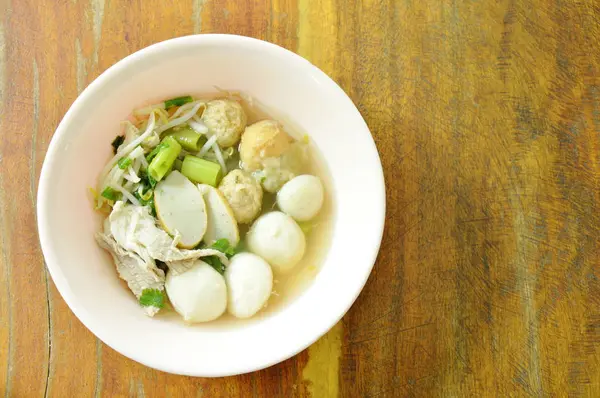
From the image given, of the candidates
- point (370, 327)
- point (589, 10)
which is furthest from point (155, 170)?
point (589, 10)

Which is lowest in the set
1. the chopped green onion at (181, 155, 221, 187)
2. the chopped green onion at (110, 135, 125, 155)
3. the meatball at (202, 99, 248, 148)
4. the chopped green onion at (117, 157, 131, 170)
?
the chopped green onion at (181, 155, 221, 187)

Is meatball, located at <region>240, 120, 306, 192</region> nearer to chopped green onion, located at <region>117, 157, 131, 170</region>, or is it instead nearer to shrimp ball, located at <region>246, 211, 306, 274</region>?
shrimp ball, located at <region>246, 211, 306, 274</region>

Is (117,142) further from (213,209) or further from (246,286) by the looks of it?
(246,286)

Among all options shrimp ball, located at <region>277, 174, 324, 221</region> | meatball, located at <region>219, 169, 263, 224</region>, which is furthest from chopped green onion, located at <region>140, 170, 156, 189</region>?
shrimp ball, located at <region>277, 174, 324, 221</region>

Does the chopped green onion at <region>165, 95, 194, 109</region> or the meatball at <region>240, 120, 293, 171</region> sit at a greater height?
the chopped green onion at <region>165, 95, 194, 109</region>

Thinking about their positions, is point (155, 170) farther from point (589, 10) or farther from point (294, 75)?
point (589, 10)

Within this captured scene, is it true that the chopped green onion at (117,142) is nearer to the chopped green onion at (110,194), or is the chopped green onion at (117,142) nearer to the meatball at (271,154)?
the chopped green onion at (110,194)

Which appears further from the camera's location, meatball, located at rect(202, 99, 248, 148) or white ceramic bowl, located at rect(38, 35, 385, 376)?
meatball, located at rect(202, 99, 248, 148)

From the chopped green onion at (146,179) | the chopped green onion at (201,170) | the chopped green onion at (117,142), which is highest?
the chopped green onion at (117,142)

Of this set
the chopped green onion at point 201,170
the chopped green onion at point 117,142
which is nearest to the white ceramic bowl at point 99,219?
the chopped green onion at point 117,142
